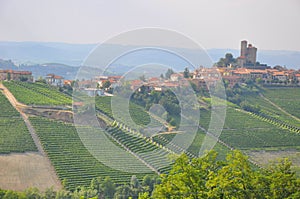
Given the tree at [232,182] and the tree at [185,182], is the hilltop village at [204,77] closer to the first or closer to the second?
the tree at [185,182]

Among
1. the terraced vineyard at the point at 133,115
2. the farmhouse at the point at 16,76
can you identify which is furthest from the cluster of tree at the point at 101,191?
the farmhouse at the point at 16,76

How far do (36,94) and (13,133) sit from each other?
14.3 feet

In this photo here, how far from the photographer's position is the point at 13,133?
1339 centimetres

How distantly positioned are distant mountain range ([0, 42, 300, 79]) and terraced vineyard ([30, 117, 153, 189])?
236 centimetres

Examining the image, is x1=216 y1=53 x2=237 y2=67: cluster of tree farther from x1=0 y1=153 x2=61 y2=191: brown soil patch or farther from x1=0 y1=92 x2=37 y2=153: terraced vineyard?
x1=0 y1=153 x2=61 y2=191: brown soil patch

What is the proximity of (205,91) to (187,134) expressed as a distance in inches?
312

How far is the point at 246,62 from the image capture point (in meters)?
30.0

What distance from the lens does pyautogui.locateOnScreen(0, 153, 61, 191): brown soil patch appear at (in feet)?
36.1

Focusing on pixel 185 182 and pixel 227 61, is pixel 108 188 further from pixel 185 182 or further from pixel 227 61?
pixel 227 61

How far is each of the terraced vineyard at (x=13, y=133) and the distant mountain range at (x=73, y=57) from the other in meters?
2.87

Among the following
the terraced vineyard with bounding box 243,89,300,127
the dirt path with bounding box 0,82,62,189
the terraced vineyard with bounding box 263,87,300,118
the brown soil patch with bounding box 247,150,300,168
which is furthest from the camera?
the terraced vineyard with bounding box 263,87,300,118

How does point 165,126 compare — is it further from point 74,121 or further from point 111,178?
point 111,178

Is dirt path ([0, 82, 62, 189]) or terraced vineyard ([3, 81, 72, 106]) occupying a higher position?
terraced vineyard ([3, 81, 72, 106])

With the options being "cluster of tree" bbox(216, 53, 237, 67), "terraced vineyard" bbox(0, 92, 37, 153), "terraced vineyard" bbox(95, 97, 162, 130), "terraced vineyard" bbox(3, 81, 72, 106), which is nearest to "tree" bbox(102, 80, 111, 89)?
"terraced vineyard" bbox(3, 81, 72, 106)
